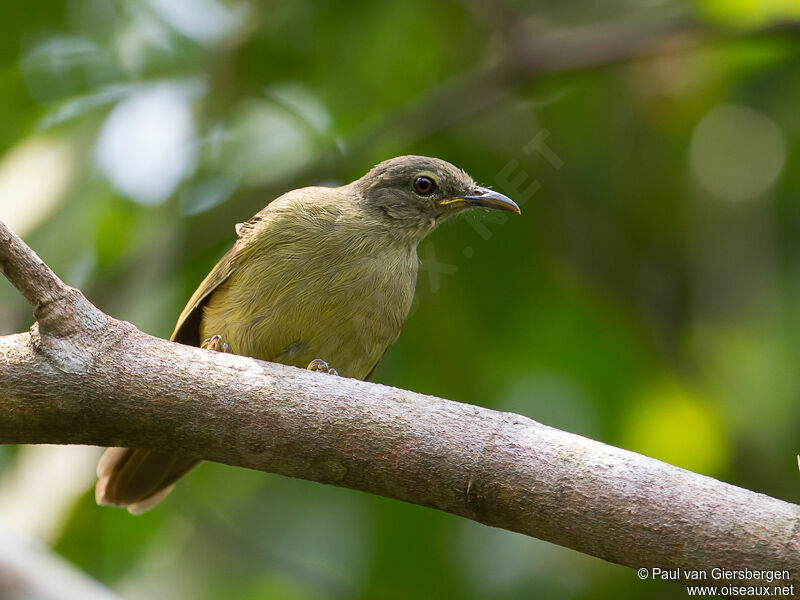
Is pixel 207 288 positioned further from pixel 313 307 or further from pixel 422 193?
pixel 422 193

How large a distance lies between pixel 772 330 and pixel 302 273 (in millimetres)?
3158

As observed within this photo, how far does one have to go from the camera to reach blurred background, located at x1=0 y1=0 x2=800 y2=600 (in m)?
5.82

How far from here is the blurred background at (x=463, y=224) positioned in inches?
229

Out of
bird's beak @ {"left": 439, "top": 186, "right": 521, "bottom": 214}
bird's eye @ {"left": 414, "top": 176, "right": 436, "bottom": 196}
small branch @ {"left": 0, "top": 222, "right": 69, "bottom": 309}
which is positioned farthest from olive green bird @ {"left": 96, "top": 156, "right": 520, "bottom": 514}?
small branch @ {"left": 0, "top": 222, "right": 69, "bottom": 309}

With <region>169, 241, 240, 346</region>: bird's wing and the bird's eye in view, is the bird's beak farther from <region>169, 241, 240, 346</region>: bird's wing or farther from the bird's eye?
<region>169, 241, 240, 346</region>: bird's wing

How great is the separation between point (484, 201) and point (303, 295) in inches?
46.6

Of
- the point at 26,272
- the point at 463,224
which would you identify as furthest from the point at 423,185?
the point at 26,272

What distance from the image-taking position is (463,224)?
5.80 meters

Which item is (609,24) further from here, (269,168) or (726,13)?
(269,168)

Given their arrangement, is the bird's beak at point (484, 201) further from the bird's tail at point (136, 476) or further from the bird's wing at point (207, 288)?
the bird's tail at point (136, 476)

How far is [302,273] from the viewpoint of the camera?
438 centimetres

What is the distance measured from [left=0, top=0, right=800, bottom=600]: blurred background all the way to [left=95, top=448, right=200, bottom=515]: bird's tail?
65 centimetres

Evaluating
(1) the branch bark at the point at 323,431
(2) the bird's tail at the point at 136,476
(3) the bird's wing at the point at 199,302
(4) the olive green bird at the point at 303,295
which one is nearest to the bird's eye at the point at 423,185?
(4) the olive green bird at the point at 303,295

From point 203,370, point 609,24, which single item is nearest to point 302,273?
point 203,370
